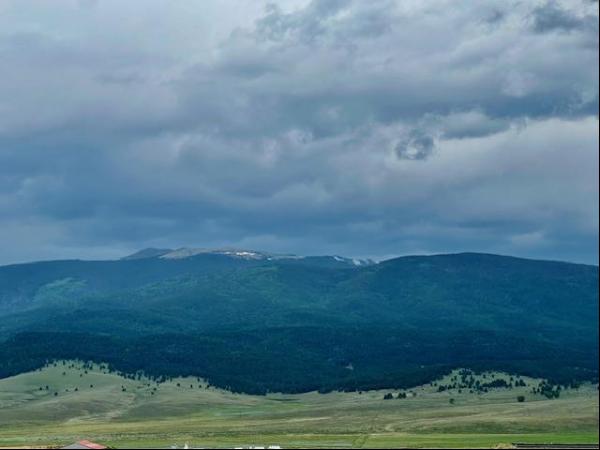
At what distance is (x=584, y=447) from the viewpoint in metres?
193

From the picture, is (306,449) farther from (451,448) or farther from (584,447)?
(584,447)

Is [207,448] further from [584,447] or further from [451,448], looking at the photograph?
[584,447]

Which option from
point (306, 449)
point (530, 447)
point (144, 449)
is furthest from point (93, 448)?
point (530, 447)

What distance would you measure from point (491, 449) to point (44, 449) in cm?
7754

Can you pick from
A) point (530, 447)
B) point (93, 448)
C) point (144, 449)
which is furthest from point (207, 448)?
point (530, 447)

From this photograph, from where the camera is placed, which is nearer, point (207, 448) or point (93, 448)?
point (93, 448)

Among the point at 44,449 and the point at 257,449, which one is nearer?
the point at 257,449

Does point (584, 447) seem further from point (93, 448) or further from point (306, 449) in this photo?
point (93, 448)

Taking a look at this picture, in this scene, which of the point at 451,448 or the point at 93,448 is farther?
the point at 451,448

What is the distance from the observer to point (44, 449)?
7771 inches

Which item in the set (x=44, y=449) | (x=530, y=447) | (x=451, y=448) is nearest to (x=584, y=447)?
(x=530, y=447)

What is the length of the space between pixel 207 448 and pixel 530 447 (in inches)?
2237

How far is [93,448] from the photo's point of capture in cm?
18200

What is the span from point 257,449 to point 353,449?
21.8m
